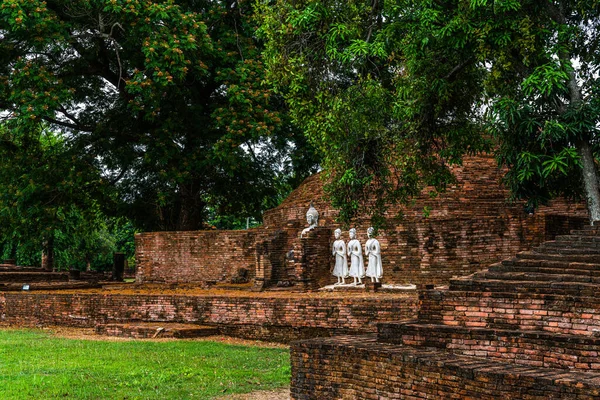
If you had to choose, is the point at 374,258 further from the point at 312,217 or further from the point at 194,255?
the point at 194,255

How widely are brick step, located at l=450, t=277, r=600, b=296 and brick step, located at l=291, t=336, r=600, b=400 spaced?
61cm

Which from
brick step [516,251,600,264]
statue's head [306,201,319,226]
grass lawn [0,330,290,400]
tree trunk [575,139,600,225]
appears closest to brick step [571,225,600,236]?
brick step [516,251,600,264]

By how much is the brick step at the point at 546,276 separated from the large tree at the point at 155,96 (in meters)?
10.9

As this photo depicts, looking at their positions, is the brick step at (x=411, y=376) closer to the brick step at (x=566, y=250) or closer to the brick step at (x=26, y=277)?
the brick step at (x=566, y=250)

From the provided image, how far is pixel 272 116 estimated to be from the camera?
58.4 feet

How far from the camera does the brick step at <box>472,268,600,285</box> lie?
646 centimetres

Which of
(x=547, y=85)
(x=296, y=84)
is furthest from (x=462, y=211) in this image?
(x=547, y=85)

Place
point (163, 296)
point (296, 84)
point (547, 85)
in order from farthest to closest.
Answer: point (163, 296), point (296, 84), point (547, 85)

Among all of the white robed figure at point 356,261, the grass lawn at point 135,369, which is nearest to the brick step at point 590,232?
the grass lawn at point 135,369

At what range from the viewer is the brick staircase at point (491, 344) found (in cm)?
569

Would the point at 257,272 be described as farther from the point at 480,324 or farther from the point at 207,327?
the point at 480,324

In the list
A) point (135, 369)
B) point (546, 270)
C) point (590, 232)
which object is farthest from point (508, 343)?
point (135, 369)

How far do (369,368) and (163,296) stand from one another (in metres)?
7.84

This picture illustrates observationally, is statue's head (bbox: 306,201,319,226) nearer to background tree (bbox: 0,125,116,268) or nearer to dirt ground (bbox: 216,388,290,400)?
background tree (bbox: 0,125,116,268)
